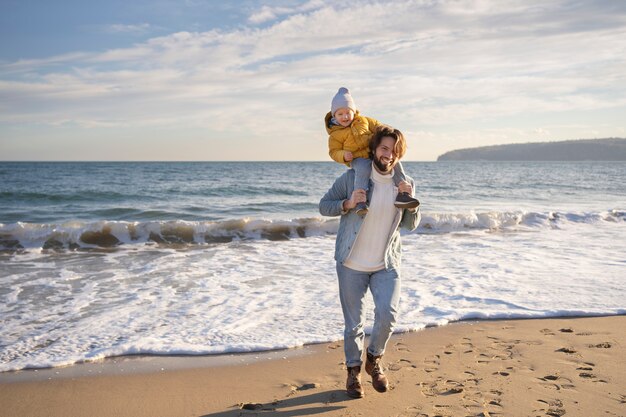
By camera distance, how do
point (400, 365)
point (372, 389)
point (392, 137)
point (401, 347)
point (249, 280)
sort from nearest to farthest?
point (392, 137) → point (372, 389) → point (400, 365) → point (401, 347) → point (249, 280)

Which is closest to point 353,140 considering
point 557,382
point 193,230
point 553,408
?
point 553,408

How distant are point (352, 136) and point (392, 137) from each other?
0.97 feet

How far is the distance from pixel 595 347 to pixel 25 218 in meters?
16.4

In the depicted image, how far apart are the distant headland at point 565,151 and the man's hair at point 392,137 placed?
103m

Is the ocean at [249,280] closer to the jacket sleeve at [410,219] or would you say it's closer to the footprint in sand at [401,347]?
the footprint in sand at [401,347]

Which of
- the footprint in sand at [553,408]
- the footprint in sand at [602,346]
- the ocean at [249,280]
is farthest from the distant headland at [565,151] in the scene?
the footprint in sand at [553,408]

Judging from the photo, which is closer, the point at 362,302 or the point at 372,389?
the point at 362,302

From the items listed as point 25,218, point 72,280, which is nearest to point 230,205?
point 25,218

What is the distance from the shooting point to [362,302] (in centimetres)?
395

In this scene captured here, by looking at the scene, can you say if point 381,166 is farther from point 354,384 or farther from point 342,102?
point 354,384

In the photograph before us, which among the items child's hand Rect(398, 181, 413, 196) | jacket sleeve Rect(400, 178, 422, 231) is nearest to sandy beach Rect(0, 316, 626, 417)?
jacket sleeve Rect(400, 178, 422, 231)

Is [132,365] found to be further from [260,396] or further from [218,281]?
[218,281]

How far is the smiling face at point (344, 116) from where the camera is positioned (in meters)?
3.75

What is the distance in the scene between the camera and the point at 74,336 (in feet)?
18.0
